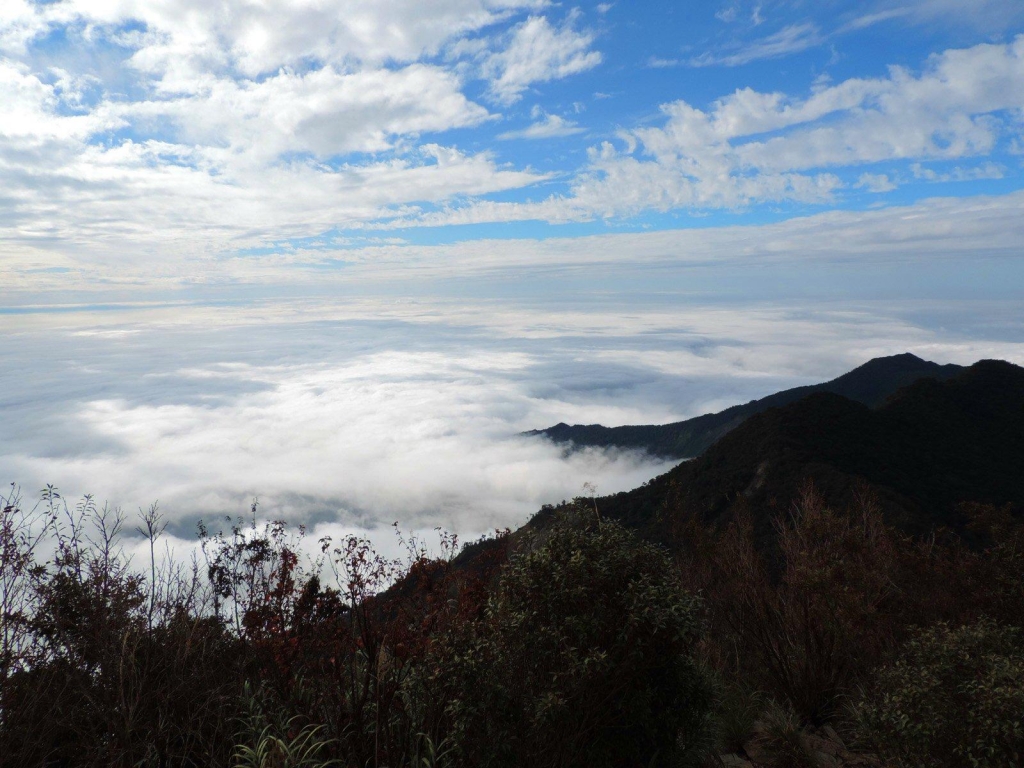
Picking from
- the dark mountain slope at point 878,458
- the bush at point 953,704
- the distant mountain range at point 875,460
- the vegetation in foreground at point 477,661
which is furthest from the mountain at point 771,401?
the bush at point 953,704

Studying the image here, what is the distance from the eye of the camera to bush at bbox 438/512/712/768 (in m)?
4.85

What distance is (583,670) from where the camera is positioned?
4.76m

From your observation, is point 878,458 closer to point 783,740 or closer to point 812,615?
point 812,615

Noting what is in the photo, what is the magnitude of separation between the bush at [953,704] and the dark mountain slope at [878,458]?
19048mm

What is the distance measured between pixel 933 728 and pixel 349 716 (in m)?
5.22

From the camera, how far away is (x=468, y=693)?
509 cm

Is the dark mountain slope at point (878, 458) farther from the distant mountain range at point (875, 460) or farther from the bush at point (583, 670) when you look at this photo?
the bush at point (583, 670)

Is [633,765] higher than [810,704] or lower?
higher

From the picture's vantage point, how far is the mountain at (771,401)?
64875 mm

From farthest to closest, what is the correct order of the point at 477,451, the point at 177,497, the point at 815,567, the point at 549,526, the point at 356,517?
the point at 477,451, the point at 177,497, the point at 356,517, the point at 815,567, the point at 549,526

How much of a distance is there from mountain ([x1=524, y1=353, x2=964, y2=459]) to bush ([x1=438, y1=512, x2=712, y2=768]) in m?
61.4

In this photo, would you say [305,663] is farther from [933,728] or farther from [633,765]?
[933,728]

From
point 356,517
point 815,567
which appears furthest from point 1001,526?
point 356,517

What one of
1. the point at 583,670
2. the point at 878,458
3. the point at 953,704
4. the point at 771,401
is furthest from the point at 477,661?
the point at 771,401
